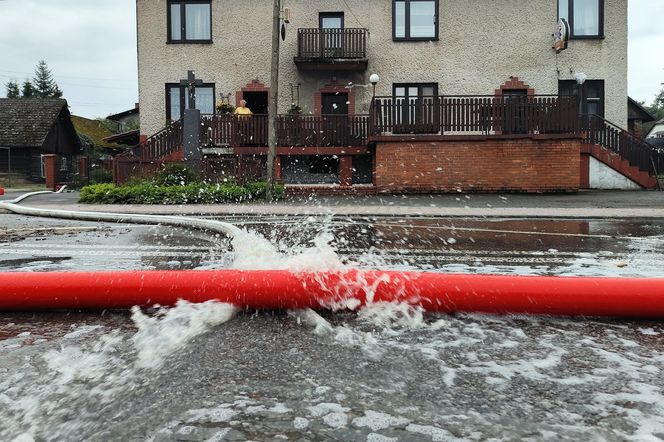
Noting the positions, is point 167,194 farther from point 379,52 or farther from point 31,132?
point 31,132

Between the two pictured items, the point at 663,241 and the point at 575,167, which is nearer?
the point at 663,241

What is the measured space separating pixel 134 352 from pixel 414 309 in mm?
1566

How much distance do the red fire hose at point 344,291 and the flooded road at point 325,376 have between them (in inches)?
3.0

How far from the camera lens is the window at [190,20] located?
938 inches

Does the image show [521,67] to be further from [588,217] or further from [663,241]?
[663,241]

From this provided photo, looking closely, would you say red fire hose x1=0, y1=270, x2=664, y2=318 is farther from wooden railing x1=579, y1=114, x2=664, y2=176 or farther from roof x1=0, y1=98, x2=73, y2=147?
roof x1=0, y1=98, x2=73, y2=147

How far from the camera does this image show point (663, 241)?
25.3 ft

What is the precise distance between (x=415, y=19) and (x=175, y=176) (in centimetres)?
1201

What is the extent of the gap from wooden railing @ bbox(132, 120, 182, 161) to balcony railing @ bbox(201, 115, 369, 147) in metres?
1.03

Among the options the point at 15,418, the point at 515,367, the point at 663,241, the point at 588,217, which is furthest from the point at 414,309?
the point at 588,217

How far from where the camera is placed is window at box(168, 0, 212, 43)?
2383 cm

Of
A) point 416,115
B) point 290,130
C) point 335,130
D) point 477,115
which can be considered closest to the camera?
point 477,115

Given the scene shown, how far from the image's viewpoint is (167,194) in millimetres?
15664

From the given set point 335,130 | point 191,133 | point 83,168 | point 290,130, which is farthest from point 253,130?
point 83,168
